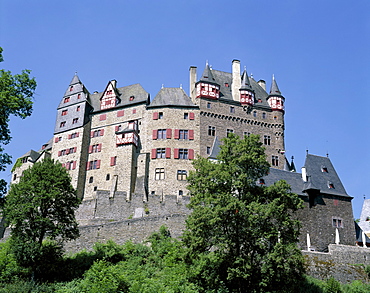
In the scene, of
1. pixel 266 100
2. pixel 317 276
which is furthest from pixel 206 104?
pixel 317 276

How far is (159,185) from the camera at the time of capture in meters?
50.5

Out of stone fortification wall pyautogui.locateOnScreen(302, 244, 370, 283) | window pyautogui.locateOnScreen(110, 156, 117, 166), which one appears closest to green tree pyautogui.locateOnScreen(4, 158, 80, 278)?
stone fortification wall pyautogui.locateOnScreen(302, 244, 370, 283)

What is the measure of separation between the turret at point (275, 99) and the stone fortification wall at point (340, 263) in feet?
75.3

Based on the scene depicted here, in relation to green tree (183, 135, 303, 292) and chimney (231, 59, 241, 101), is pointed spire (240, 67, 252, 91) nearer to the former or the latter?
chimney (231, 59, 241, 101)

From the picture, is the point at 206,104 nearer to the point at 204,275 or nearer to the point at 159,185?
the point at 159,185

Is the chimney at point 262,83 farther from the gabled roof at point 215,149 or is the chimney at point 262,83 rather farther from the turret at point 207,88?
the gabled roof at point 215,149

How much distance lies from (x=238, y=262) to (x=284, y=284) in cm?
314

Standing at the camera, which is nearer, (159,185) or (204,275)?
(204,275)

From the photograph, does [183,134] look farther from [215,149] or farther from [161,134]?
[215,149]

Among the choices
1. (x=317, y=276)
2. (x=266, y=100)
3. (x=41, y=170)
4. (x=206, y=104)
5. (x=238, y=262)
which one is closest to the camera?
(x=238, y=262)

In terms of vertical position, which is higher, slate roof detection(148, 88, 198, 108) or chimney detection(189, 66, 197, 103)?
chimney detection(189, 66, 197, 103)

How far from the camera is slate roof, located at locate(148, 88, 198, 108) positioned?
54656mm

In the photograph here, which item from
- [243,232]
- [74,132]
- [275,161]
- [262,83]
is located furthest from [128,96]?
[243,232]

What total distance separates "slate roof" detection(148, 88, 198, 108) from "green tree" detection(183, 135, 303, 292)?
86.8ft
